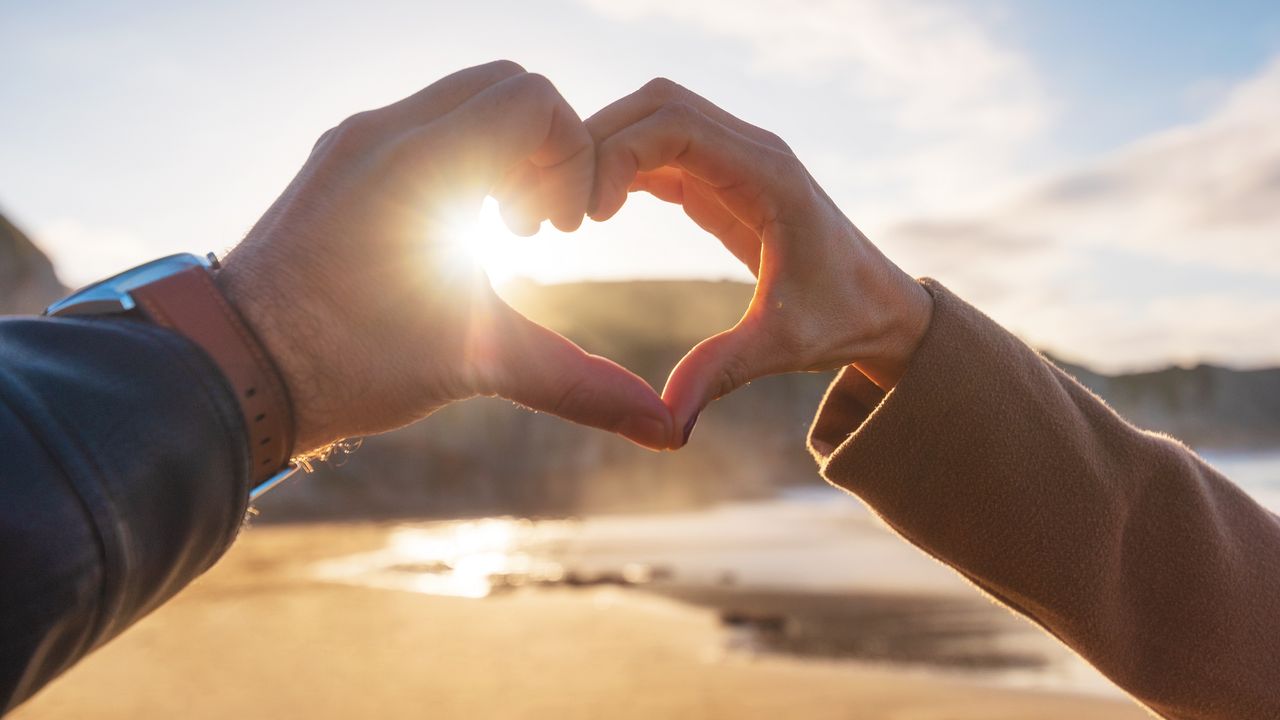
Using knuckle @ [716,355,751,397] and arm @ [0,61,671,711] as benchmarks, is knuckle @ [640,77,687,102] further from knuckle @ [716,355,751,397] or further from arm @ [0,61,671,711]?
knuckle @ [716,355,751,397]

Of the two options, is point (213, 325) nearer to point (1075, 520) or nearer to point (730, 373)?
point (730, 373)

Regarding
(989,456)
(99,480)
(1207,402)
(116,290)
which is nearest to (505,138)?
(116,290)

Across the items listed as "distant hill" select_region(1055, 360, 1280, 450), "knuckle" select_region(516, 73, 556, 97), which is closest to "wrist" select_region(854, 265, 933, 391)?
A: "knuckle" select_region(516, 73, 556, 97)

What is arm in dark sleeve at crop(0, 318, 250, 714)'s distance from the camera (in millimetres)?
801

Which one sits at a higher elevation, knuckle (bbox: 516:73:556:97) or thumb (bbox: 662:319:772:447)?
knuckle (bbox: 516:73:556:97)

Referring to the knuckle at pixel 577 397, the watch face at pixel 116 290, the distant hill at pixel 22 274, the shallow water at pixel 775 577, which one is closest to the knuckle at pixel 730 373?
the knuckle at pixel 577 397

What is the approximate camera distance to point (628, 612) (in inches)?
462

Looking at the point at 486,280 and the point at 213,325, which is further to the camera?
the point at 486,280

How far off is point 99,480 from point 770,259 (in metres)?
1.04

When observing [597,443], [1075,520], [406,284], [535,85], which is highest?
[535,85]

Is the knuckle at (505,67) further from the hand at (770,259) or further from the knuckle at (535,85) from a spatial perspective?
the hand at (770,259)

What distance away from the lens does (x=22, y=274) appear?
2414 centimetres

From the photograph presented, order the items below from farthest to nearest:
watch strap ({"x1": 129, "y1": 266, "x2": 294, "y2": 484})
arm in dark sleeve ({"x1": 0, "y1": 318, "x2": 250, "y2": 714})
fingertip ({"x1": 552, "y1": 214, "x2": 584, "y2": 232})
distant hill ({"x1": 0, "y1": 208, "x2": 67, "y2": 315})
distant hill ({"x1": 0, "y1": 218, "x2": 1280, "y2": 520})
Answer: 1. distant hill ({"x1": 0, "y1": 218, "x2": 1280, "y2": 520})
2. distant hill ({"x1": 0, "y1": 208, "x2": 67, "y2": 315})
3. fingertip ({"x1": 552, "y1": 214, "x2": 584, "y2": 232})
4. watch strap ({"x1": 129, "y1": 266, "x2": 294, "y2": 484})
5. arm in dark sleeve ({"x1": 0, "y1": 318, "x2": 250, "y2": 714})

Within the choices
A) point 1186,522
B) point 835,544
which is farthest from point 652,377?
point 1186,522
